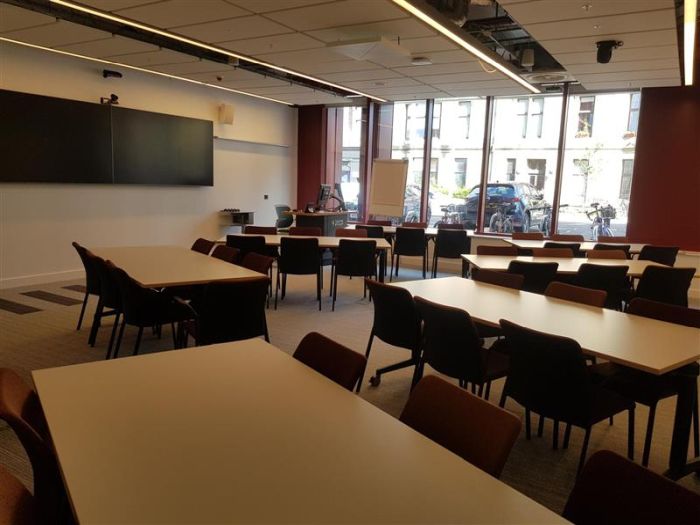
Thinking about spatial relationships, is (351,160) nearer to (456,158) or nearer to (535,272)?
(456,158)

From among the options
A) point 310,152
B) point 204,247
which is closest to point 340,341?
point 204,247

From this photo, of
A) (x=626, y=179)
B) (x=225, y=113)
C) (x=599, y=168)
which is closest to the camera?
(x=626, y=179)

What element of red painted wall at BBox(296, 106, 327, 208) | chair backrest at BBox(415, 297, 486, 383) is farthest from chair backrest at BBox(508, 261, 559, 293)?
red painted wall at BBox(296, 106, 327, 208)

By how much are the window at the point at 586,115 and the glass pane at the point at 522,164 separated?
1.14 ft

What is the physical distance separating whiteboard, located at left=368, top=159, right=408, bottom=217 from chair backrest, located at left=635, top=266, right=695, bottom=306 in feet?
17.2

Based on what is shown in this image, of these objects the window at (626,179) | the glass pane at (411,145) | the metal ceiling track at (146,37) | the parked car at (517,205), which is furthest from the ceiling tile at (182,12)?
the window at (626,179)

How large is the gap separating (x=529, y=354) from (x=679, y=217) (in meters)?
6.62

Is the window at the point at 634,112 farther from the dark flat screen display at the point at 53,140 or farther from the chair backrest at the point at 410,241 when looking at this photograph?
the dark flat screen display at the point at 53,140

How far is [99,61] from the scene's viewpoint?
6.93m

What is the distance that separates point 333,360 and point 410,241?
5.99m

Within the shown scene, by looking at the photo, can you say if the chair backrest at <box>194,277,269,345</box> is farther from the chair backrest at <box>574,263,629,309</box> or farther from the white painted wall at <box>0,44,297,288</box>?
the white painted wall at <box>0,44,297,288</box>

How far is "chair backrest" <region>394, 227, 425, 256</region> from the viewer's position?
7887 millimetres

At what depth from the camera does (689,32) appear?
4.60 m

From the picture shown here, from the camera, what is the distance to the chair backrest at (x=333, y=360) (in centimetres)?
196
